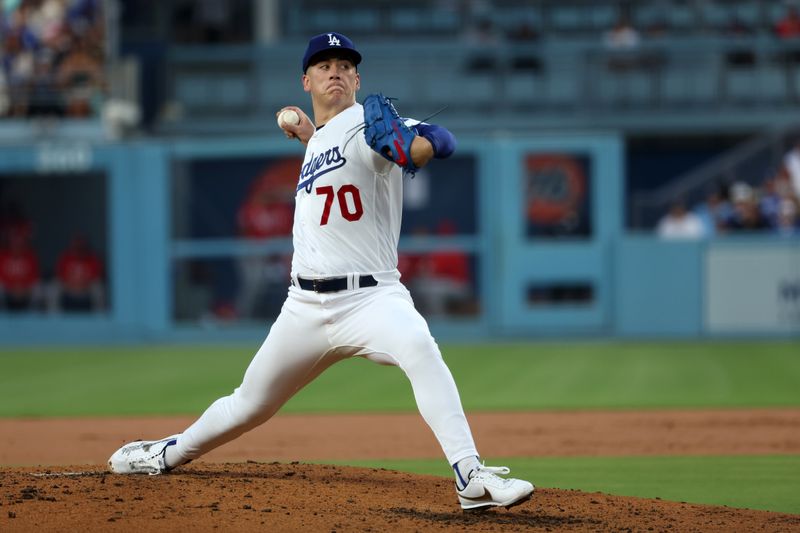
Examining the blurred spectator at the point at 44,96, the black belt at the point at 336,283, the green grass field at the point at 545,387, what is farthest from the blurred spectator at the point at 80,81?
the black belt at the point at 336,283

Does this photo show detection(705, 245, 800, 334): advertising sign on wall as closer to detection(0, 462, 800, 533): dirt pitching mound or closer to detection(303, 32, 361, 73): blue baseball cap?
detection(0, 462, 800, 533): dirt pitching mound

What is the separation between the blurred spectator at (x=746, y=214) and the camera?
17.3 meters

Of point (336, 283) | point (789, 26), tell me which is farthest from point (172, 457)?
point (789, 26)

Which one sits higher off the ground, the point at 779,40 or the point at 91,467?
the point at 779,40

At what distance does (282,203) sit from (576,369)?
19.7ft

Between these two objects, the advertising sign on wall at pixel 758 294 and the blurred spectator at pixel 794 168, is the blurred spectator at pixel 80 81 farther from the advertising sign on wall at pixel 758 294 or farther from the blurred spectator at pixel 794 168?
the blurred spectator at pixel 794 168

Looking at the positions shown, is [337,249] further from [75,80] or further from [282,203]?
[75,80]

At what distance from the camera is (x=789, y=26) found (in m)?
20.6

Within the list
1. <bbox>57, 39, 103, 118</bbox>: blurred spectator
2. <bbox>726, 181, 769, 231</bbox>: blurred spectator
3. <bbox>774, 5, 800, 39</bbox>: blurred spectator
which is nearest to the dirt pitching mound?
<bbox>726, 181, 769, 231</bbox>: blurred spectator

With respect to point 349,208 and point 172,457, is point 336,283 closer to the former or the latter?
point 349,208

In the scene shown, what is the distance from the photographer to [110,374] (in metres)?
13.6

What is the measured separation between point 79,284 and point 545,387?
28.9 feet

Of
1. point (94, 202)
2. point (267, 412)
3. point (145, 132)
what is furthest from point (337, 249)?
point (145, 132)

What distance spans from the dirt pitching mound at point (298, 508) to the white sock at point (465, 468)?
18 cm
